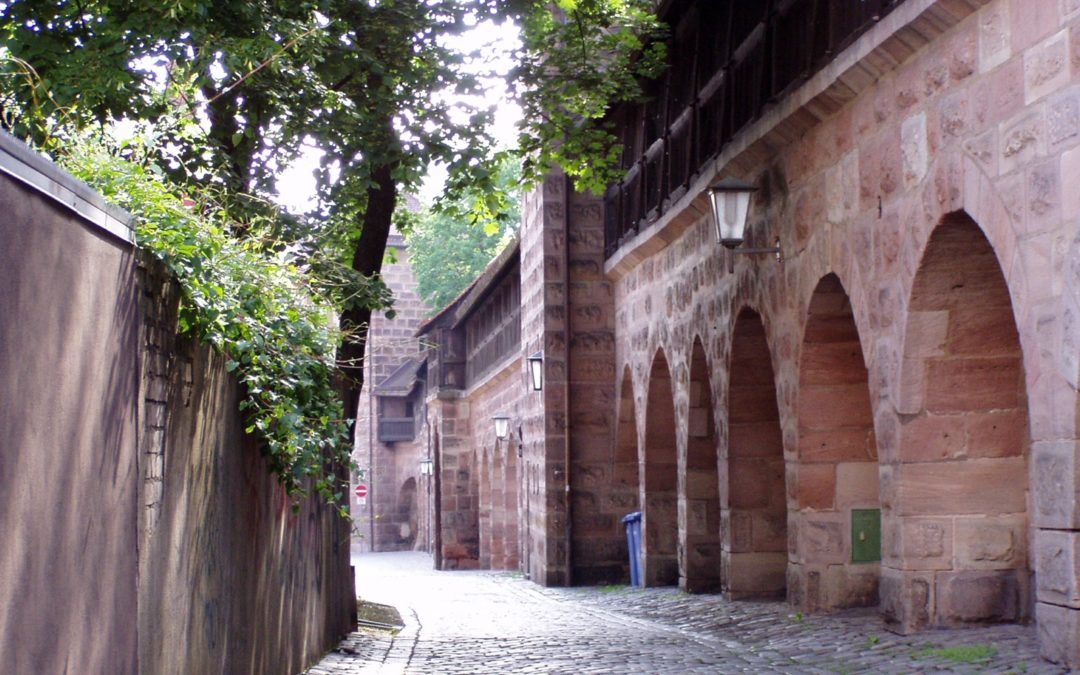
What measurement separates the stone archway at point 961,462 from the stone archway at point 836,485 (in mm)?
2211

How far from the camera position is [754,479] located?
13555 mm

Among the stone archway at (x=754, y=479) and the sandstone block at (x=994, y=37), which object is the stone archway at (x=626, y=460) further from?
the sandstone block at (x=994, y=37)

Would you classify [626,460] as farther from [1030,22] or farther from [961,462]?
[1030,22]

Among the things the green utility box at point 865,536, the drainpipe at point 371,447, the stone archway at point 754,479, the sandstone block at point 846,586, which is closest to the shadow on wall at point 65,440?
the sandstone block at point 846,586

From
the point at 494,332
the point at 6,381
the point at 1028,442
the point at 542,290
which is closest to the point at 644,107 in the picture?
the point at 542,290

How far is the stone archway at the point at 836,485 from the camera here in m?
11.2

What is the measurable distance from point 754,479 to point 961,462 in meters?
4.76

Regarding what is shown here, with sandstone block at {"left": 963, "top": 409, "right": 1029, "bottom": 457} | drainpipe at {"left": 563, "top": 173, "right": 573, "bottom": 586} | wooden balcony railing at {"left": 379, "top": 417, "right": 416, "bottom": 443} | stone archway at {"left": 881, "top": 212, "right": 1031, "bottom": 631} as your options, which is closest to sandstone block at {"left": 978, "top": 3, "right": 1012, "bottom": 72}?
stone archway at {"left": 881, "top": 212, "right": 1031, "bottom": 631}

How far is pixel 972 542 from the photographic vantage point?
882cm

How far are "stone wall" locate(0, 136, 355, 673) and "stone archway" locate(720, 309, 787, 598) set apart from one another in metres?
6.36

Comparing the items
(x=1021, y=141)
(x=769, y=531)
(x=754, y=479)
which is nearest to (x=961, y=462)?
(x=1021, y=141)

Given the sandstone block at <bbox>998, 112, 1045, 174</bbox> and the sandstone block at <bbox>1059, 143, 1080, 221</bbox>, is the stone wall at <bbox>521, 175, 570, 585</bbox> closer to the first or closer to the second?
the sandstone block at <bbox>998, 112, 1045, 174</bbox>

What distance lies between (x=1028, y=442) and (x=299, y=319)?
13.2ft

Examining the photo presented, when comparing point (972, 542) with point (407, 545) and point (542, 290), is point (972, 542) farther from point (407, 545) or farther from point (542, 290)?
point (407, 545)
